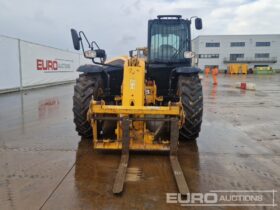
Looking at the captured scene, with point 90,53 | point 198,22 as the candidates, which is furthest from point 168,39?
point 90,53

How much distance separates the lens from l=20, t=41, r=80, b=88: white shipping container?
57.3 feet

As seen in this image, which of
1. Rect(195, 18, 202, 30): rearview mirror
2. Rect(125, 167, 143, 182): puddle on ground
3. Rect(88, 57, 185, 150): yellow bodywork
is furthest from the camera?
Rect(195, 18, 202, 30): rearview mirror

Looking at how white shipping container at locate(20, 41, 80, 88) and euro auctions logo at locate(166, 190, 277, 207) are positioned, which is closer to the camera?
euro auctions logo at locate(166, 190, 277, 207)

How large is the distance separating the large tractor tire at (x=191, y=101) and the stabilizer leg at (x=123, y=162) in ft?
4.24

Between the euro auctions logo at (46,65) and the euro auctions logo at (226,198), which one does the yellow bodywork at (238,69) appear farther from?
the euro auctions logo at (226,198)

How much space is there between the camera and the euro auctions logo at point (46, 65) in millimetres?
19312

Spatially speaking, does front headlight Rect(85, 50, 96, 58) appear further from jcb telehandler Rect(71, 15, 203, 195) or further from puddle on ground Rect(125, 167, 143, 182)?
puddle on ground Rect(125, 167, 143, 182)

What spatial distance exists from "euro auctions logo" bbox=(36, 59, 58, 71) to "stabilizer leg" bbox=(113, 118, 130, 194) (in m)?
15.8

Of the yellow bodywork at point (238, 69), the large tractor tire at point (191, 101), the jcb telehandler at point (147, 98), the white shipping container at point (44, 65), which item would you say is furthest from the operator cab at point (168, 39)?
the yellow bodywork at point (238, 69)

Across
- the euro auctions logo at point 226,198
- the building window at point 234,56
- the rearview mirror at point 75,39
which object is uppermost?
the building window at point 234,56

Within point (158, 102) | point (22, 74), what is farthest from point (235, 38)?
point (158, 102)

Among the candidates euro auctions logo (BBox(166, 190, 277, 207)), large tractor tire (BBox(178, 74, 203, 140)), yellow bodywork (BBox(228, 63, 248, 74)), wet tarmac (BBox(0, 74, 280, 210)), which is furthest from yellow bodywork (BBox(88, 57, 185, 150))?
yellow bodywork (BBox(228, 63, 248, 74))

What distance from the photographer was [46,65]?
20.6 m

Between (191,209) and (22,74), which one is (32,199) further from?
(22,74)
